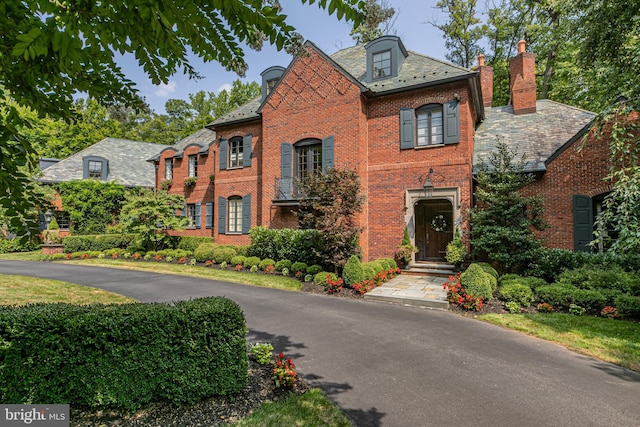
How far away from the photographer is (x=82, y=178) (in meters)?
22.6

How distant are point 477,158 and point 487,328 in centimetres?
830

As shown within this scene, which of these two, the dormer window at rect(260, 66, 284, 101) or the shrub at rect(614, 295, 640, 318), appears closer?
the shrub at rect(614, 295, 640, 318)

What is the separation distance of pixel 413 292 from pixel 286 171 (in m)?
7.88

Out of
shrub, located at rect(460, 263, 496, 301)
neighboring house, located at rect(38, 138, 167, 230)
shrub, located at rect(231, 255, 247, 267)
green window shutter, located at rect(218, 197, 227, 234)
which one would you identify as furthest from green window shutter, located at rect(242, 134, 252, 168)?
shrub, located at rect(460, 263, 496, 301)

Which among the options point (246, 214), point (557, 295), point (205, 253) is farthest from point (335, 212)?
point (205, 253)

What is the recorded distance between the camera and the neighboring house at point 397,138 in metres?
11.7

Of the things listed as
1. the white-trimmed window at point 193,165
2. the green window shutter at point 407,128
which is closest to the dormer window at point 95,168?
the white-trimmed window at point 193,165

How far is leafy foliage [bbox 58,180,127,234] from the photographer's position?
2088cm

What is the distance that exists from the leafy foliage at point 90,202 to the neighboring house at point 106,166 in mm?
704

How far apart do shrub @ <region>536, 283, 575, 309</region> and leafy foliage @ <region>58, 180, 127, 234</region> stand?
2401cm

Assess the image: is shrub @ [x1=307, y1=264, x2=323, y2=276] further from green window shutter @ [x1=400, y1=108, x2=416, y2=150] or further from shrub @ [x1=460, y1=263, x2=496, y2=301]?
green window shutter @ [x1=400, y1=108, x2=416, y2=150]

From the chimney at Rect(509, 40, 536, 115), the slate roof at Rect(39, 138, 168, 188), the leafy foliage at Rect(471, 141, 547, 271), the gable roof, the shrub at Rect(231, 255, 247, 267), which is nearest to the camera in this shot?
the leafy foliage at Rect(471, 141, 547, 271)

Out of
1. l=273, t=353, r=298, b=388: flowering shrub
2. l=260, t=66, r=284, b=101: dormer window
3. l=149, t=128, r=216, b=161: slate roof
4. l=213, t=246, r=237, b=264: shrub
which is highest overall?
l=260, t=66, r=284, b=101: dormer window

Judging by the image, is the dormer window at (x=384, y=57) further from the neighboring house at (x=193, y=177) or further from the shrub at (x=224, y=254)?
the neighboring house at (x=193, y=177)
